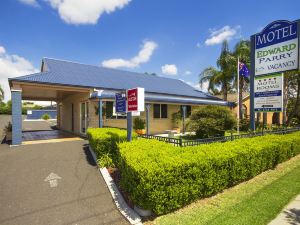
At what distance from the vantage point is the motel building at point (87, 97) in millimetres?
11850

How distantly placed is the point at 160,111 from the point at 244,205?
1316cm

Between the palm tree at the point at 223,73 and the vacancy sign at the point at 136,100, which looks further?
the palm tree at the point at 223,73

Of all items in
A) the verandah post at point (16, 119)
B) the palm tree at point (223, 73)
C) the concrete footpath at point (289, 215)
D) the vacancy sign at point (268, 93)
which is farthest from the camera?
the palm tree at point (223, 73)

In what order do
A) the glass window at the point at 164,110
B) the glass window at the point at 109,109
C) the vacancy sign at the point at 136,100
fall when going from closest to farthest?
the vacancy sign at the point at 136,100, the glass window at the point at 109,109, the glass window at the point at 164,110

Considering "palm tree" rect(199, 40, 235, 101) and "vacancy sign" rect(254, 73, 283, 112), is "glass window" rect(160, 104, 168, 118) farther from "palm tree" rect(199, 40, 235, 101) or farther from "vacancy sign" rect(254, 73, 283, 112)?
"palm tree" rect(199, 40, 235, 101)

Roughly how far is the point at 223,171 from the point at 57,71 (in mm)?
13557

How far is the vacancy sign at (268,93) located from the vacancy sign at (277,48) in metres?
0.34

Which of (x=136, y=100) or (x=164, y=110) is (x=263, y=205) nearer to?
(x=136, y=100)

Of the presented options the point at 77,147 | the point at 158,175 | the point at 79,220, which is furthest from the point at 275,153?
the point at 77,147

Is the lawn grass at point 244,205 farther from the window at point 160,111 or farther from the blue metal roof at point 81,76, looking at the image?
the window at point 160,111

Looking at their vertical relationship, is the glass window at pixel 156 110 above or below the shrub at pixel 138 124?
above

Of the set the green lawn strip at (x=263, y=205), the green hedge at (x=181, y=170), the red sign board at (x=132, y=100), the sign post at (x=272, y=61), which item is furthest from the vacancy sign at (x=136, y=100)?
the sign post at (x=272, y=61)

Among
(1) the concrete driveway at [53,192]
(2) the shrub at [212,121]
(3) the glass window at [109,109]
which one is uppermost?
(3) the glass window at [109,109]

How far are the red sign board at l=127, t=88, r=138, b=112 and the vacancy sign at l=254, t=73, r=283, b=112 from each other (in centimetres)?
718
